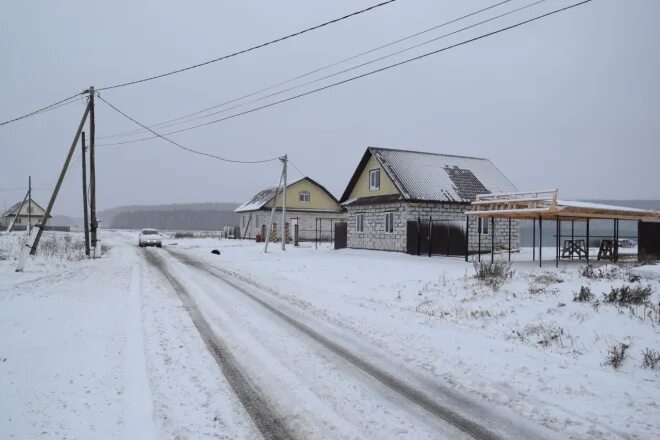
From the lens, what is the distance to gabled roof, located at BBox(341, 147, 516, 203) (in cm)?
2636

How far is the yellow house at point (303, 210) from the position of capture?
45.1m

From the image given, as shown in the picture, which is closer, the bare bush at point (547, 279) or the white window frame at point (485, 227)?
the bare bush at point (547, 279)

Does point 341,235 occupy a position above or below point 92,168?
below

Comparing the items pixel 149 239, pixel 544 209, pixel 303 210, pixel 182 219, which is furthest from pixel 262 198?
pixel 182 219

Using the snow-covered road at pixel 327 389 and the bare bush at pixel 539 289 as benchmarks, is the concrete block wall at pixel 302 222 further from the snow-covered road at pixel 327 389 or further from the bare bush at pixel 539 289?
the snow-covered road at pixel 327 389

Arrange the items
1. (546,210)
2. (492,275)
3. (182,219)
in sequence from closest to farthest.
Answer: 1. (492,275)
2. (546,210)
3. (182,219)

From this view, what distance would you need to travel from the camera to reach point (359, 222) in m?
30.2

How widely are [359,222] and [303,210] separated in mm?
17018

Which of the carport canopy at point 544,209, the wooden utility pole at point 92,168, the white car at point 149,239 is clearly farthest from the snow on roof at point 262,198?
the carport canopy at point 544,209

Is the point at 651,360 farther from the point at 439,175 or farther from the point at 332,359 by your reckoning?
the point at 439,175

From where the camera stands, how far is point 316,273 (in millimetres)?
17016

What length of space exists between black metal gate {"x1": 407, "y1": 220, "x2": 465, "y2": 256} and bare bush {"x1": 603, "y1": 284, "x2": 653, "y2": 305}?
15477 mm

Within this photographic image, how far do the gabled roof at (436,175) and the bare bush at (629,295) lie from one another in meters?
15.9

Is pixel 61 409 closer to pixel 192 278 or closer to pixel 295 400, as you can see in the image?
pixel 295 400
